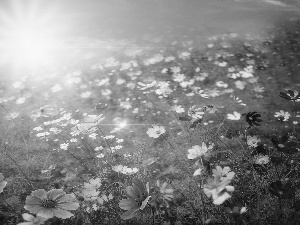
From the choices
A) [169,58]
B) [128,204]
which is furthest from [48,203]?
[169,58]

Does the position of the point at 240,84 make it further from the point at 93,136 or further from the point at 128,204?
the point at 128,204

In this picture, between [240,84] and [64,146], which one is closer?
[64,146]

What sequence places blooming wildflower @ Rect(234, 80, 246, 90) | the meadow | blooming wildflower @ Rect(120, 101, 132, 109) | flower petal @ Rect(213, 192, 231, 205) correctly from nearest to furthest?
flower petal @ Rect(213, 192, 231, 205), the meadow, blooming wildflower @ Rect(120, 101, 132, 109), blooming wildflower @ Rect(234, 80, 246, 90)

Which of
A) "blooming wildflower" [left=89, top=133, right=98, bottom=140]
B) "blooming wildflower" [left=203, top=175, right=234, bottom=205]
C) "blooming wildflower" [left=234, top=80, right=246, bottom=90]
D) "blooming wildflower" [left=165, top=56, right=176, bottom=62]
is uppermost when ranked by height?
"blooming wildflower" [left=203, top=175, right=234, bottom=205]

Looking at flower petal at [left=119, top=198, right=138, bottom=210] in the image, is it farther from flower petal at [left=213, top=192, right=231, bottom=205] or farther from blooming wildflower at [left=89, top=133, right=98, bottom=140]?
blooming wildflower at [left=89, top=133, right=98, bottom=140]

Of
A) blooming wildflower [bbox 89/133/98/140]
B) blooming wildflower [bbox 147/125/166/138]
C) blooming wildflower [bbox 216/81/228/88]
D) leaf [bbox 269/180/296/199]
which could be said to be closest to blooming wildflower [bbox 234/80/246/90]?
blooming wildflower [bbox 216/81/228/88]

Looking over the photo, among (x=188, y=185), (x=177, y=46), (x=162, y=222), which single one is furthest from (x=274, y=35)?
(x=162, y=222)
